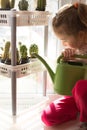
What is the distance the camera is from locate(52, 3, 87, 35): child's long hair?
921 millimetres

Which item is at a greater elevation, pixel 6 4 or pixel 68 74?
pixel 6 4

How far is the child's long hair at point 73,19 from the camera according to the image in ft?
3.02

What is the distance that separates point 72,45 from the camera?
3.21 feet

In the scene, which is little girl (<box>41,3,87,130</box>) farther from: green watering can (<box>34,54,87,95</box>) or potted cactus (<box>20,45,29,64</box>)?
potted cactus (<box>20,45,29,64</box>)

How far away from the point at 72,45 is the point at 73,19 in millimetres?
113

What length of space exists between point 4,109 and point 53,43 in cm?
48

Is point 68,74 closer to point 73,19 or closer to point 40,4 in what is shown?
point 73,19

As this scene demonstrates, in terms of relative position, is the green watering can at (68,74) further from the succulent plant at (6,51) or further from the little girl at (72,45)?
the succulent plant at (6,51)

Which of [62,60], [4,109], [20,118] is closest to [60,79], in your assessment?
[62,60]

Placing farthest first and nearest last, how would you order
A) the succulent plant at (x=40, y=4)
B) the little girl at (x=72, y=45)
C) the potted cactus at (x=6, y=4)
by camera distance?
the succulent plant at (x=40, y=4), the potted cactus at (x=6, y=4), the little girl at (x=72, y=45)

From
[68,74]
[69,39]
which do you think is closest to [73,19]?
[69,39]

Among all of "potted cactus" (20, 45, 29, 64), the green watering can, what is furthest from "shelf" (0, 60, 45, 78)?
the green watering can

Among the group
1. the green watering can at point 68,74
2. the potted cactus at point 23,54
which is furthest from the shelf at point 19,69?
the green watering can at point 68,74

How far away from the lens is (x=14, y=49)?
103 cm
